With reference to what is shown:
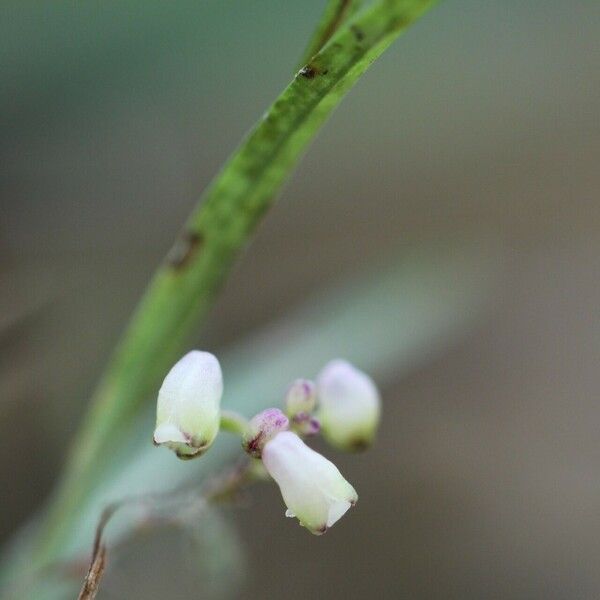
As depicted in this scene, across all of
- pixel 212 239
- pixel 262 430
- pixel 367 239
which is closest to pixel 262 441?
pixel 262 430

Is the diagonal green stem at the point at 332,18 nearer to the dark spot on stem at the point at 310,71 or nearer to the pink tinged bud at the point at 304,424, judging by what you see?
the dark spot on stem at the point at 310,71

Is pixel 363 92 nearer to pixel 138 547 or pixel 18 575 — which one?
pixel 138 547

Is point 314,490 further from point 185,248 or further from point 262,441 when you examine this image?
point 185,248

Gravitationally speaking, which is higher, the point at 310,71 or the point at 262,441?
the point at 310,71

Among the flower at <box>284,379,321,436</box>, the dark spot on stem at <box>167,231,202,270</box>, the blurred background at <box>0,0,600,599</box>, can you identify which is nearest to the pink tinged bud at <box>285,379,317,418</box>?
the flower at <box>284,379,321,436</box>

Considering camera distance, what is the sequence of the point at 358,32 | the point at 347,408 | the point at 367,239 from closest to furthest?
the point at 358,32 → the point at 347,408 → the point at 367,239
